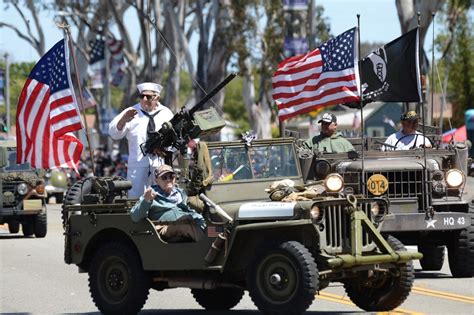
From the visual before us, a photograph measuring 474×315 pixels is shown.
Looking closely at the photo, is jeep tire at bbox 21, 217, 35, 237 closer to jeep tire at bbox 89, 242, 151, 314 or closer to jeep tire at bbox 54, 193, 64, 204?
jeep tire at bbox 89, 242, 151, 314

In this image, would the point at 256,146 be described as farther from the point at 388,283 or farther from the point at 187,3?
the point at 187,3

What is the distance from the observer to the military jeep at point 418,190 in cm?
1541

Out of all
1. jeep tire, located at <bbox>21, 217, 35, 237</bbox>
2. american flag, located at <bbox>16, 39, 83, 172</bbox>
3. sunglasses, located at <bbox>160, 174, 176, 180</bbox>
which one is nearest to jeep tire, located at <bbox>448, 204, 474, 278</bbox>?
american flag, located at <bbox>16, 39, 83, 172</bbox>

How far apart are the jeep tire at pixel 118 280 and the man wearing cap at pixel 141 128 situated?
1231 millimetres

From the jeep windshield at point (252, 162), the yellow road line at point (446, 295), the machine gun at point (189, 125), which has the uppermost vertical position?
the machine gun at point (189, 125)

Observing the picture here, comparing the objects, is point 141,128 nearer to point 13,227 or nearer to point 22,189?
point 22,189

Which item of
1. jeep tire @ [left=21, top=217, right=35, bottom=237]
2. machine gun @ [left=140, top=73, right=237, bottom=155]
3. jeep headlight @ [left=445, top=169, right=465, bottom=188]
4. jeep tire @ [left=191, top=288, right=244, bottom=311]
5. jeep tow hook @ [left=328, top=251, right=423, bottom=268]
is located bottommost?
jeep tire @ [left=191, top=288, right=244, bottom=311]

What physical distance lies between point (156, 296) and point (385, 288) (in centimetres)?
367

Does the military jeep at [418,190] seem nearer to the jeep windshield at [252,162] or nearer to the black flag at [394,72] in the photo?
the black flag at [394,72]

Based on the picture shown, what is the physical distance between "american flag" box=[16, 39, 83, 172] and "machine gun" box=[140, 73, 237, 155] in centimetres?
264

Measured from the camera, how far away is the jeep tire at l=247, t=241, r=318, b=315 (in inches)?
416

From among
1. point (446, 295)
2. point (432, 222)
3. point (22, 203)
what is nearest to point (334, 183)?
point (446, 295)

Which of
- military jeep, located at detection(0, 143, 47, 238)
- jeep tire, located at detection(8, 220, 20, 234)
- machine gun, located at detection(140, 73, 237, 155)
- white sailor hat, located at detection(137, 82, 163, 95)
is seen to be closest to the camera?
machine gun, located at detection(140, 73, 237, 155)

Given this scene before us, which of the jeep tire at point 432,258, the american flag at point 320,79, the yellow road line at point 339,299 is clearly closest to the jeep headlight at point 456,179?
the jeep tire at point 432,258
